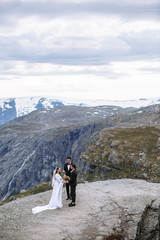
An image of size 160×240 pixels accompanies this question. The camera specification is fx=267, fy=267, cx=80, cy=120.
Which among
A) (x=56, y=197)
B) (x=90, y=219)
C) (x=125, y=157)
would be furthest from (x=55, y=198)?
(x=125, y=157)

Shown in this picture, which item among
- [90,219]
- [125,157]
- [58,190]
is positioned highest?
[58,190]

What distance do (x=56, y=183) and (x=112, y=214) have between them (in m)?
5.99

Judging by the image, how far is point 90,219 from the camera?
2298 cm

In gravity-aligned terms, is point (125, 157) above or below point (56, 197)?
below

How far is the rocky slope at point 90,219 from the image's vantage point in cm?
1895

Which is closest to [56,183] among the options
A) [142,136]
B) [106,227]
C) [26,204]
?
[26,204]

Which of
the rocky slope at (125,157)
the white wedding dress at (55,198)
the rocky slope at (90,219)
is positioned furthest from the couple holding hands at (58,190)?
the rocky slope at (125,157)

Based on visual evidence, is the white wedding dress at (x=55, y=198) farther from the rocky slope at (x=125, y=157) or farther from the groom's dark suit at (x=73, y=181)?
the rocky slope at (x=125, y=157)

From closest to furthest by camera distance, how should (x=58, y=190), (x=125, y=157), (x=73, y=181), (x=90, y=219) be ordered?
1. (x=90, y=219)
2. (x=58, y=190)
3. (x=73, y=181)
4. (x=125, y=157)

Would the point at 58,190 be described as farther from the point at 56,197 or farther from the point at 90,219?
the point at 90,219

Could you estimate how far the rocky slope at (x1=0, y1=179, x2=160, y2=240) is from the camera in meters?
19.0

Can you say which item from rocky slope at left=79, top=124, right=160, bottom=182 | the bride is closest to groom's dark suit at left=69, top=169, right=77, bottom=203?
the bride

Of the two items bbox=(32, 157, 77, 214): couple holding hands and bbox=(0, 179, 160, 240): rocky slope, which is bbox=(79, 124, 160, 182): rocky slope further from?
bbox=(32, 157, 77, 214): couple holding hands

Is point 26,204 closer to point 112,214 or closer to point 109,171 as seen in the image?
point 112,214
